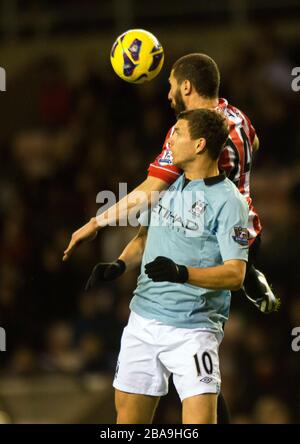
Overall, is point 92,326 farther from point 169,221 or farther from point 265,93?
point 169,221

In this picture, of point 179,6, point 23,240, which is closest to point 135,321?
point 23,240

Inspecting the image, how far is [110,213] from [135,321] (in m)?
0.53

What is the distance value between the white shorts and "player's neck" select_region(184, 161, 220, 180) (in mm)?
715

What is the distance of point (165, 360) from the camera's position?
4.69 m

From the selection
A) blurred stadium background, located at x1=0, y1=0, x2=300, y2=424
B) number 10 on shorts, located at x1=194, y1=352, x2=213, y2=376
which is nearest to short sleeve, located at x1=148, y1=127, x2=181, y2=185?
number 10 on shorts, located at x1=194, y1=352, x2=213, y2=376

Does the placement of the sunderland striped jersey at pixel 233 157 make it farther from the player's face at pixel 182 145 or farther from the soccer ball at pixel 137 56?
the soccer ball at pixel 137 56

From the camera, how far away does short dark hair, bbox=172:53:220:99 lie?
4.90 m

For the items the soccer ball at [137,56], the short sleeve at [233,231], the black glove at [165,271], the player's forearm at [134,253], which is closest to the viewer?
the black glove at [165,271]

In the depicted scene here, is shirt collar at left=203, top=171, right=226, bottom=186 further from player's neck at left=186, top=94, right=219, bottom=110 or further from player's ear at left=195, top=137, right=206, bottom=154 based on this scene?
player's neck at left=186, top=94, right=219, bottom=110

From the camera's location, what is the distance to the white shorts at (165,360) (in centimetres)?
460

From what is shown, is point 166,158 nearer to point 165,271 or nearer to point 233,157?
point 233,157

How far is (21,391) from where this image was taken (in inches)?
335

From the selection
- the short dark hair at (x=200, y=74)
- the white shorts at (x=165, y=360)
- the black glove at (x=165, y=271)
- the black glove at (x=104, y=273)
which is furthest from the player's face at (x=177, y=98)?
the white shorts at (x=165, y=360)

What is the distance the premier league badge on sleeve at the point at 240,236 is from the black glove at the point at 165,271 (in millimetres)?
319
